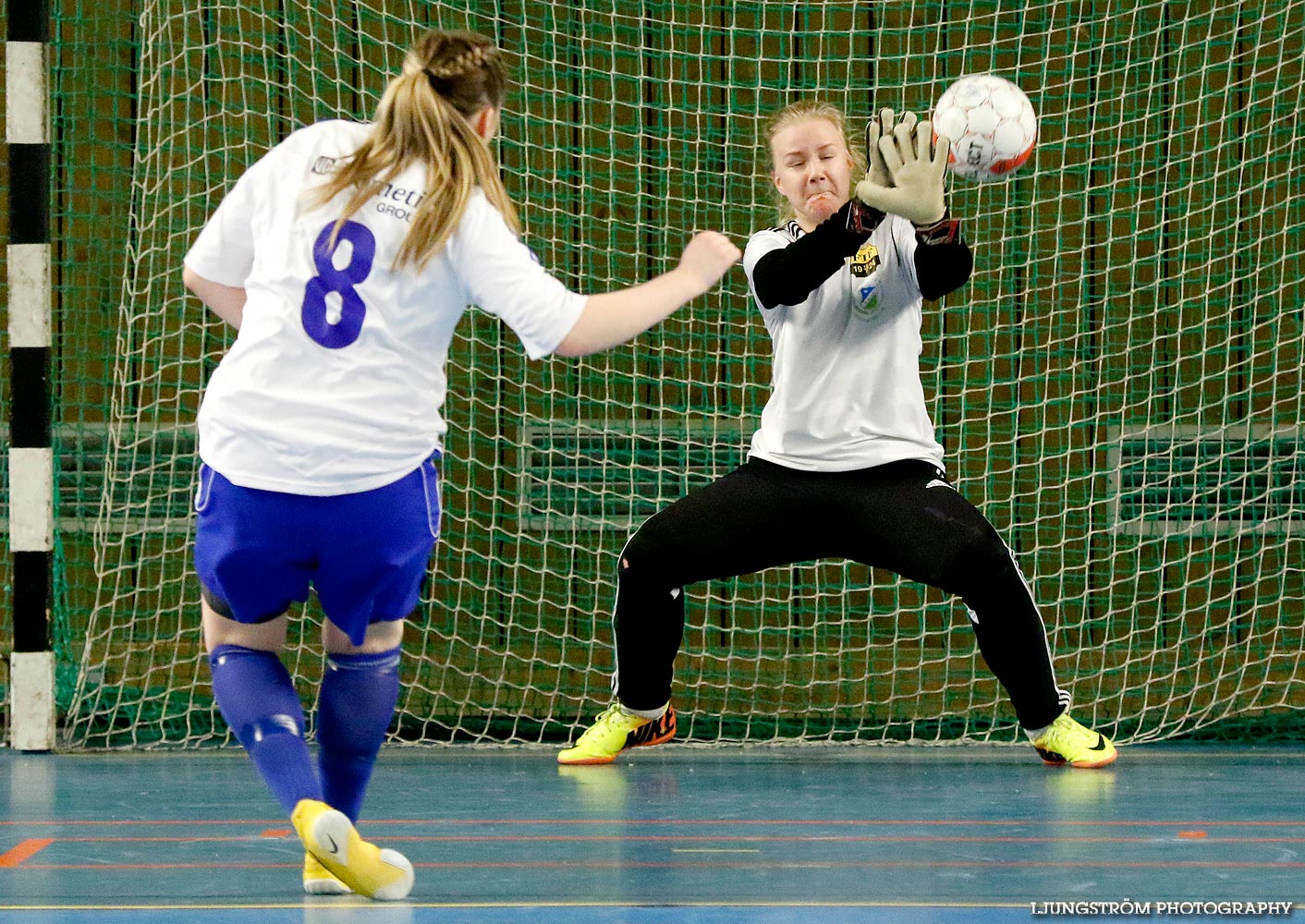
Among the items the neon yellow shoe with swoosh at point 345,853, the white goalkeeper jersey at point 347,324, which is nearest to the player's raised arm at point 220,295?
the white goalkeeper jersey at point 347,324

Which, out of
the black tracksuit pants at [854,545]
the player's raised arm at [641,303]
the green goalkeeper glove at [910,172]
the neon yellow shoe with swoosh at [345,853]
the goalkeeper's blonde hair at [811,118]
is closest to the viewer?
the neon yellow shoe with swoosh at [345,853]

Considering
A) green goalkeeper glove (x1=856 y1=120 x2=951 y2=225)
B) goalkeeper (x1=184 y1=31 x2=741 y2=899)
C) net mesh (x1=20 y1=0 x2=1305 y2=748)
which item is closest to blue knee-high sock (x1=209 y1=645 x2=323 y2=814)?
goalkeeper (x1=184 y1=31 x2=741 y2=899)

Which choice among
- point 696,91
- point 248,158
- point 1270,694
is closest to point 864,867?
point 1270,694

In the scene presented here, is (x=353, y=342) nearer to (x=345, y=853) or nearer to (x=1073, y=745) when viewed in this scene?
(x=345, y=853)

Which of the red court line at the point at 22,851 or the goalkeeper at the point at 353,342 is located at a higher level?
the goalkeeper at the point at 353,342

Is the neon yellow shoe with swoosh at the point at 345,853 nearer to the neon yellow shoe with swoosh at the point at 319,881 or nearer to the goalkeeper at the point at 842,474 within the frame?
the neon yellow shoe with swoosh at the point at 319,881

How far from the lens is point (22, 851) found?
9.01 feet

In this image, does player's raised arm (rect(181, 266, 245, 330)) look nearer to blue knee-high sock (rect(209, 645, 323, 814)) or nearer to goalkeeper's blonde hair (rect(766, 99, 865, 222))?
blue knee-high sock (rect(209, 645, 323, 814))

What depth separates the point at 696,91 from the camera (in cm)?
570

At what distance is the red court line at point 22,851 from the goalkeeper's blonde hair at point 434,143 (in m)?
1.39

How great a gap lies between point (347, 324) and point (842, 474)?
1687 mm

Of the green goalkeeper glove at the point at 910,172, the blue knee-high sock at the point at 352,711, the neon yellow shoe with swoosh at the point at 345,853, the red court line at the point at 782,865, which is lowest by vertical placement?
the red court line at the point at 782,865

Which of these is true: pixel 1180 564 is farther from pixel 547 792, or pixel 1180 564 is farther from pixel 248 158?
pixel 248 158

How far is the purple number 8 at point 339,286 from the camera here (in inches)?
A: 82.3
